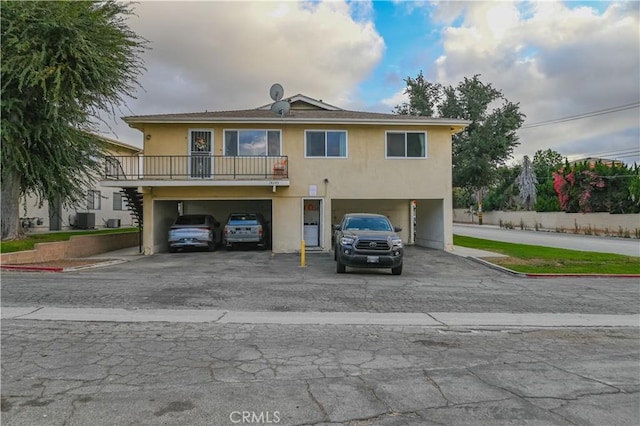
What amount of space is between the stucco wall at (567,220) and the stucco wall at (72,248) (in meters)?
33.0

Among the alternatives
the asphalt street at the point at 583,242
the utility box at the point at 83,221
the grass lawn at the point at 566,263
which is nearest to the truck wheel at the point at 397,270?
the grass lawn at the point at 566,263

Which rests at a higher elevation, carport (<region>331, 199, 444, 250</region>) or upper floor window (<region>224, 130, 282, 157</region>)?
upper floor window (<region>224, 130, 282, 157</region>)

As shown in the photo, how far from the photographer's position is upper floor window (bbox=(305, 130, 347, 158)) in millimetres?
19656

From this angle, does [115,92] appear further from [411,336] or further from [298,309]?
[411,336]

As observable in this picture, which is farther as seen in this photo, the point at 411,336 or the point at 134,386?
the point at 411,336

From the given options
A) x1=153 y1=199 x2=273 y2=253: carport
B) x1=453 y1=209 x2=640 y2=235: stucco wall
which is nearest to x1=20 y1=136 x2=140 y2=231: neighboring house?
x1=153 y1=199 x2=273 y2=253: carport

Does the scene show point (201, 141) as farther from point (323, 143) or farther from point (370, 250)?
point (370, 250)

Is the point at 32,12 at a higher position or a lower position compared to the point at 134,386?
higher

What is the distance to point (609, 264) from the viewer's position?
51.5 ft

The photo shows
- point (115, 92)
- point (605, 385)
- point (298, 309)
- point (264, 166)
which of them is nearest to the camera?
point (605, 385)

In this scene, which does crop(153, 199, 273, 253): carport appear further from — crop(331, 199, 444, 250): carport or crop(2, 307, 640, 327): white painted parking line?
crop(2, 307, 640, 327): white painted parking line

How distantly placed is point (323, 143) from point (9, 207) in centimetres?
1224

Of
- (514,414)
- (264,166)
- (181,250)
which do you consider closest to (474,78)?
(264,166)

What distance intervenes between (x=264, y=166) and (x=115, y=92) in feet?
21.0
